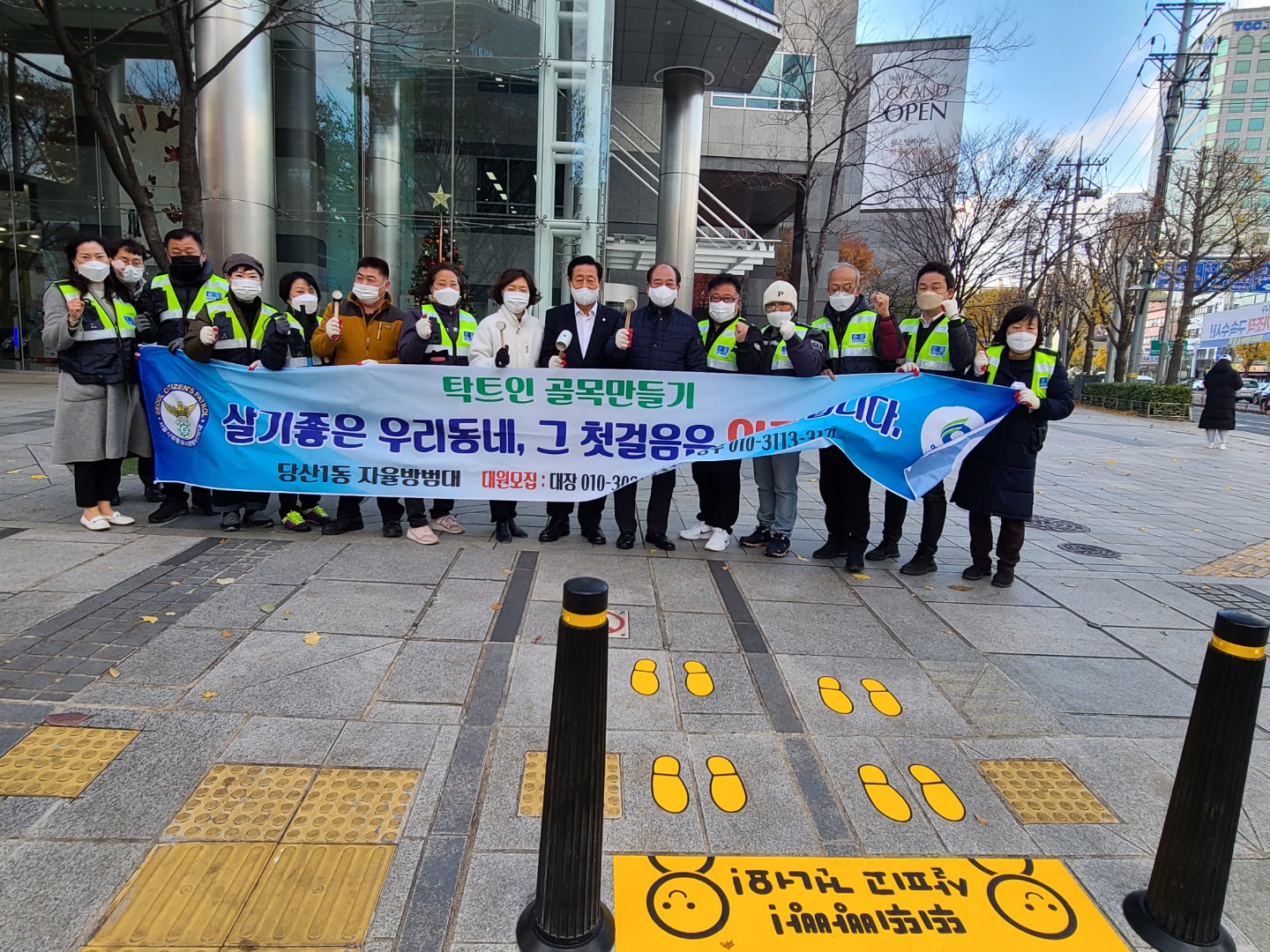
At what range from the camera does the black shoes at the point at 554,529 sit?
578 centimetres

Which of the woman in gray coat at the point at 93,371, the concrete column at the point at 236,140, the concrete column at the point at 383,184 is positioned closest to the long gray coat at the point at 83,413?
the woman in gray coat at the point at 93,371

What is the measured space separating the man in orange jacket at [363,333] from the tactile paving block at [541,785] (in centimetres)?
322

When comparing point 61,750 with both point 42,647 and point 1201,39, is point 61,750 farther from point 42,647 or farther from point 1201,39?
point 1201,39

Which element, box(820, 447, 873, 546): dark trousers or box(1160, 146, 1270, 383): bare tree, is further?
box(1160, 146, 1270, 383): bare tree

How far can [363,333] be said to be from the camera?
5.54m

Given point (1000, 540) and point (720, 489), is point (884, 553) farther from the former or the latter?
point (720, 489)

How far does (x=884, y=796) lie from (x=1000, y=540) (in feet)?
10.4

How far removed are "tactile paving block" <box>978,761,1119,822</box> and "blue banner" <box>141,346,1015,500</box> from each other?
238cm

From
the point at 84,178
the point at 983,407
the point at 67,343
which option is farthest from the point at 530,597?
the point at 84,178

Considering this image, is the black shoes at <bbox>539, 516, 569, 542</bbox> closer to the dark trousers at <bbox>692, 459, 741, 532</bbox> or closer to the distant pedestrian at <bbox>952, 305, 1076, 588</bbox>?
the dark trousers at <bbox>692, 459, 741, 532</bbox>

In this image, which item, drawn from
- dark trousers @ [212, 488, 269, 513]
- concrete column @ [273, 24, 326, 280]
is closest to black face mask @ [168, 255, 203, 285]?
dark trousers @ [212, 488, 269, 513]

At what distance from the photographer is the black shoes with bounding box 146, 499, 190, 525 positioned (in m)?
5.68

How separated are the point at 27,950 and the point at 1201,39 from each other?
112 feet

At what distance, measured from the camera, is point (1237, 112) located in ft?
316
